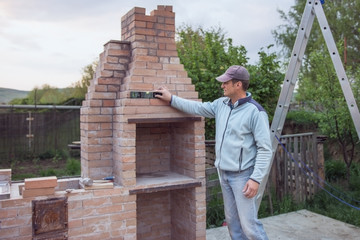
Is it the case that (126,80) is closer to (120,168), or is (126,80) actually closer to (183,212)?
(120,168)

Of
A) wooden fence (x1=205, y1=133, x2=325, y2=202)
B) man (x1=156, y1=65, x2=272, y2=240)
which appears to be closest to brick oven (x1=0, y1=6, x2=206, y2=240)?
man (x1=156, y1=65, x2=272, y2=240)

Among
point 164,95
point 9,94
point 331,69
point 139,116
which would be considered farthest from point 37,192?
point 9,94

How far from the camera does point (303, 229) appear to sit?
504cm

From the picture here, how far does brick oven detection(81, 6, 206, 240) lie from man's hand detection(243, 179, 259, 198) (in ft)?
3.37

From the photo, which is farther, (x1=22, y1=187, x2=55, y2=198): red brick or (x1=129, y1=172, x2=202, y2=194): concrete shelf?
(x1=129, y1=172, x2=202, y2=194): concrete shelf

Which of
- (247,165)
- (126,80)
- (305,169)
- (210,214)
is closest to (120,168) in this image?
(126,80)

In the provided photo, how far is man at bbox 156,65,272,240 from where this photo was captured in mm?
3023

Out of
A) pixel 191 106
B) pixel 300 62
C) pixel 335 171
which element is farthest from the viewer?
pixel 335 171

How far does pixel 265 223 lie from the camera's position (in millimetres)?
5285

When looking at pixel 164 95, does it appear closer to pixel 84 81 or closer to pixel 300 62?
pixel 300 62

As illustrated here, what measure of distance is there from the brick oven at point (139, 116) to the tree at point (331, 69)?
412 cm

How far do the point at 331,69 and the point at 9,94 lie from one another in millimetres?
12625

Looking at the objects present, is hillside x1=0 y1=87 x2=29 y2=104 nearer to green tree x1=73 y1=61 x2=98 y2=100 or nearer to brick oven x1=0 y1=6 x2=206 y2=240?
green tree x1=73 y1=61 x2=98 y2=100

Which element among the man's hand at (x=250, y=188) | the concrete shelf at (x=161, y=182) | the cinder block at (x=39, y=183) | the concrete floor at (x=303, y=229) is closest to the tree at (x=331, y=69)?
the concrete floor at (x=303, y=229)
